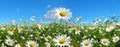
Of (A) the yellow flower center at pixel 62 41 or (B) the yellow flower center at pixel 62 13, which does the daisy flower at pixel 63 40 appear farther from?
(B) the yellow flower center at pixel 62 13

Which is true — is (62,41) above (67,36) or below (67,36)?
below

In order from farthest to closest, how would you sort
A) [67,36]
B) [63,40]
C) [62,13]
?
1. [67,36]
2. [62,13]
3. [63,40]

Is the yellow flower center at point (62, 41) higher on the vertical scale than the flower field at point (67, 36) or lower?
lower

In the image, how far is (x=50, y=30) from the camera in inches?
388

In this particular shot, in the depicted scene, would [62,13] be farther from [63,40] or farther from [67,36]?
[67,36]

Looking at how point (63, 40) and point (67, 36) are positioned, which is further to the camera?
point (67, 36)

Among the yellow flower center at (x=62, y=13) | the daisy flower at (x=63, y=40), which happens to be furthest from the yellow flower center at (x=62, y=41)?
the yellow flower center at (x=62, y=13)

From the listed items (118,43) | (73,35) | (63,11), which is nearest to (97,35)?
(73,35)

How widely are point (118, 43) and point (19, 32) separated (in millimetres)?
3118

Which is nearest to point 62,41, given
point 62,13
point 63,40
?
point 63,40

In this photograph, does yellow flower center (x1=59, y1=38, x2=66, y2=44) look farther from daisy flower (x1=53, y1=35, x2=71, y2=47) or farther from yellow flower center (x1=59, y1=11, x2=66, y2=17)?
yellow flower center (x1=59, y1=11, x2=66, y2=17)

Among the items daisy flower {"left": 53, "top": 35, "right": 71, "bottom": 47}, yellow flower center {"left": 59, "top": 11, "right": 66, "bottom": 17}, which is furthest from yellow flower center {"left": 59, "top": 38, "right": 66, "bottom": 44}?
yellow flower center {"left": 59, "top": 11, "right": 66, "bottom": 17}

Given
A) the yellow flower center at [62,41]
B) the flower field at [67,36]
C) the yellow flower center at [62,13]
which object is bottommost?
the yellow flower center at [62,41]

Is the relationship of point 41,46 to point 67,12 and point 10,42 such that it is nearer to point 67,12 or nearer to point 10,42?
point 10,42
